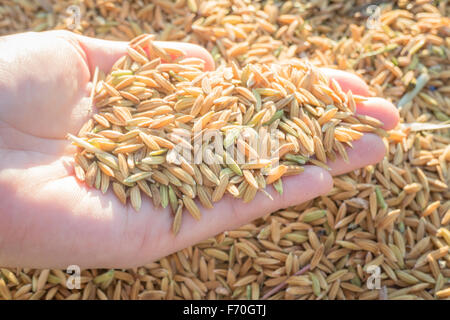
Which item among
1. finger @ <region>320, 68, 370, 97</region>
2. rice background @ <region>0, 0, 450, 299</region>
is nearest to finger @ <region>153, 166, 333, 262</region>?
rice background @ <region>0, 0, 450, 299</region>

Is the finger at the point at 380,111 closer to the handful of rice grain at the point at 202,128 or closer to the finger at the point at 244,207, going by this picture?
the handful of rice grain at the point at 202,128

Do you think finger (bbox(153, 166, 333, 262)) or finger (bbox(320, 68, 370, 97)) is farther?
finger (bbox(320, 68, 370, 97))

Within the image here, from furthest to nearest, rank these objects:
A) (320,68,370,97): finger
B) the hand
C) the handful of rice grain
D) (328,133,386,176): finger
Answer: (320,68,370,97): finger
(328,133,386,176): finger
the handful of rice grain
the hand

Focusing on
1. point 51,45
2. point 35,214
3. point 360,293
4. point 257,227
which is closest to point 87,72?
point 51,45

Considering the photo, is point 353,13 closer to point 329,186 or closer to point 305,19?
point 305,19

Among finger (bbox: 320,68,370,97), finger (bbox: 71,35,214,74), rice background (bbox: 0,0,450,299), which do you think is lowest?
rice background (bbox: 0,0,450,299)

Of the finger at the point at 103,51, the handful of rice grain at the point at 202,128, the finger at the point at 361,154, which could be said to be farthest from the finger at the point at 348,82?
the finger at the point at 103,51

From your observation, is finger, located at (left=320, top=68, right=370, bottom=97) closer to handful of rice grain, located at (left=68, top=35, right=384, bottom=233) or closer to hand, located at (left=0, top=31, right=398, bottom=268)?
handful of rice grain, located at (left=68, top=35, right=384, bottom=233)

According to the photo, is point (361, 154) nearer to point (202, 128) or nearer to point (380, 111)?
point (380, 111)
